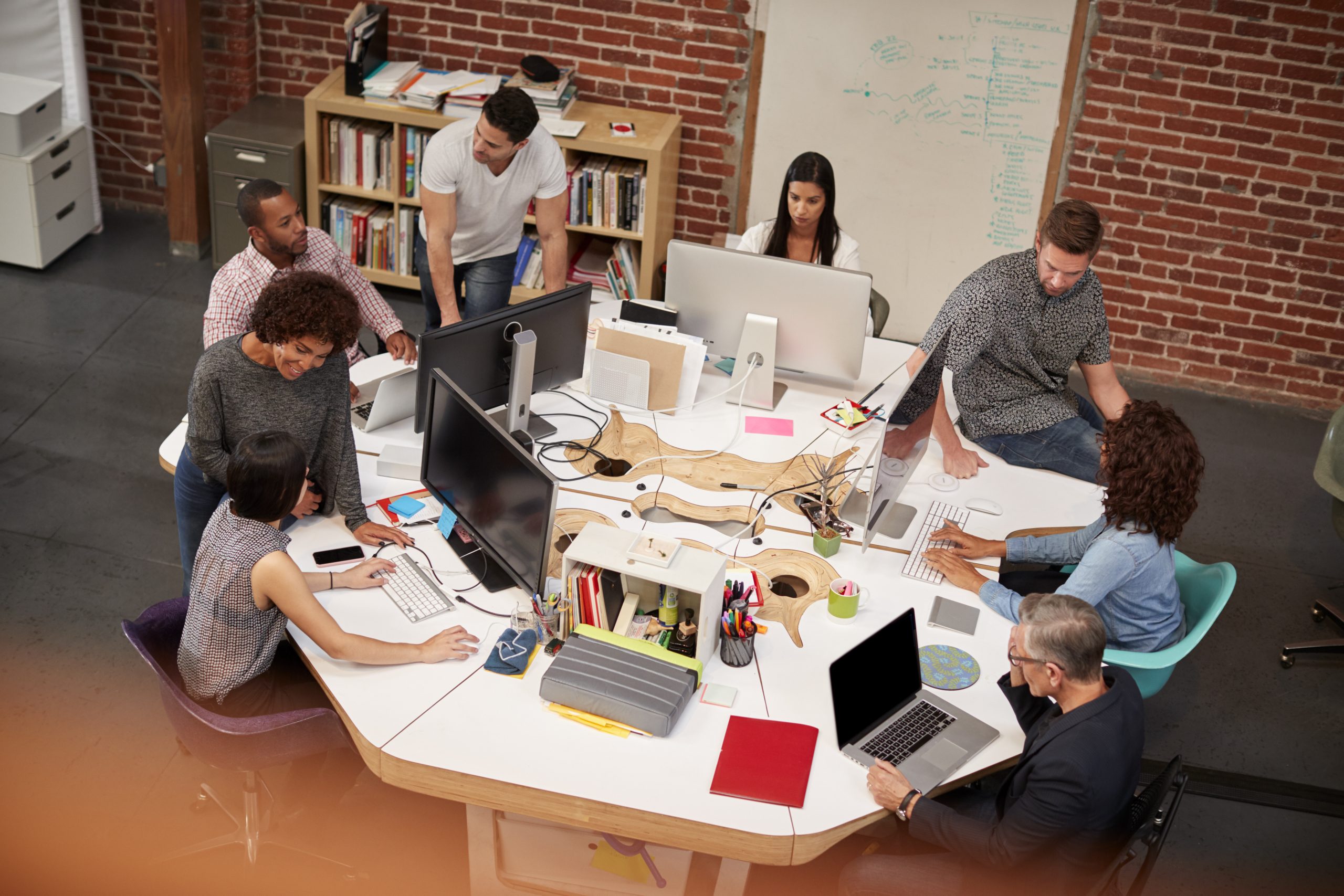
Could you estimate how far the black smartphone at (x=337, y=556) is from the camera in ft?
10.5

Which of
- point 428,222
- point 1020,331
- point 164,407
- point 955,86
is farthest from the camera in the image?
point 955,86

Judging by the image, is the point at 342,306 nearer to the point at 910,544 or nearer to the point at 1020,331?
the point at 910,544

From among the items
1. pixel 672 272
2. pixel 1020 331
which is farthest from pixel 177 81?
pixel 1020 331

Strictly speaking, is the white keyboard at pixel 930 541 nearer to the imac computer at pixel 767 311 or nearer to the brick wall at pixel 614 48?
the imac computer at pixel 767 311

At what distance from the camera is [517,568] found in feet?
10.0

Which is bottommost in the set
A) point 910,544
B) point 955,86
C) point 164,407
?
point 164,407

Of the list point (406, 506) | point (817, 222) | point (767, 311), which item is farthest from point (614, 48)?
point (406, 506)

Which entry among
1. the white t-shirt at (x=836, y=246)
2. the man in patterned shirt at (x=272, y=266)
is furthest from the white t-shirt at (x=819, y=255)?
the man in patterned shirt at (x=272, y=266)

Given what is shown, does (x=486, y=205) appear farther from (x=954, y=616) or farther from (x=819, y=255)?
(x=954, y=616)

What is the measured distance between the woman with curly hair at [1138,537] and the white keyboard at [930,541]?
0.24ft

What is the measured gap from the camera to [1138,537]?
302 cm

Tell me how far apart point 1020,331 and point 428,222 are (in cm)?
209

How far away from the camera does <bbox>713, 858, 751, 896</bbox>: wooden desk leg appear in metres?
2.77

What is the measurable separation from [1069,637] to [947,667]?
0.46 metres
